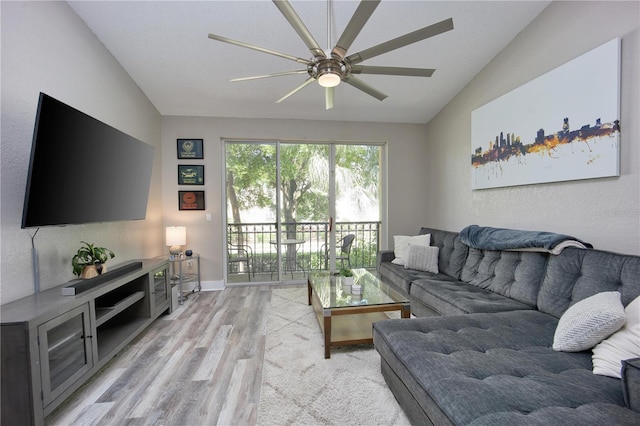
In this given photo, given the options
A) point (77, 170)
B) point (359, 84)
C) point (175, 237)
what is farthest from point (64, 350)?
point (359, 84)

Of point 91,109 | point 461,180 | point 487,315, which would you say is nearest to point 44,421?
point 91,109

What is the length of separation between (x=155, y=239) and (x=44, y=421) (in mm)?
2433

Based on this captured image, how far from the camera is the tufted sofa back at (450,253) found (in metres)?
2.96

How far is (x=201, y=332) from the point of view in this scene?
257 centimetres

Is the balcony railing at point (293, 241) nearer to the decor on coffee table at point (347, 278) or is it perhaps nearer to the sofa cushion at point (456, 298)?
the decor on coffee table at point (347, 278)

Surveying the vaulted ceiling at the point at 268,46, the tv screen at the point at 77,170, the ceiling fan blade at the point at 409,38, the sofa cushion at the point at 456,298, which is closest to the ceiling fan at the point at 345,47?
the ceiling fan blade at the point at 409,38

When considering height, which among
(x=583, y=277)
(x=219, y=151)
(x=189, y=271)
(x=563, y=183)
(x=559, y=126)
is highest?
(x=219, y=151)

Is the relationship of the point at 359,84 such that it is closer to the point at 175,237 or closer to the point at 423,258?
the point at 423,258

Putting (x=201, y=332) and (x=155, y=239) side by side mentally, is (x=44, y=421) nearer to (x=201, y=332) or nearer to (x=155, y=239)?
(x=201, y=332)

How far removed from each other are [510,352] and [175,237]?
368 centimetres

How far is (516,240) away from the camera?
2324 mm

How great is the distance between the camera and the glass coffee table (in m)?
2.10

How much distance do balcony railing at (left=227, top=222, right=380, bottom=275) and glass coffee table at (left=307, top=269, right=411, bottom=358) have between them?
1.60m

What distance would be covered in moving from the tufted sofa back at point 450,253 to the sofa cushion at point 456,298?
0.17m
